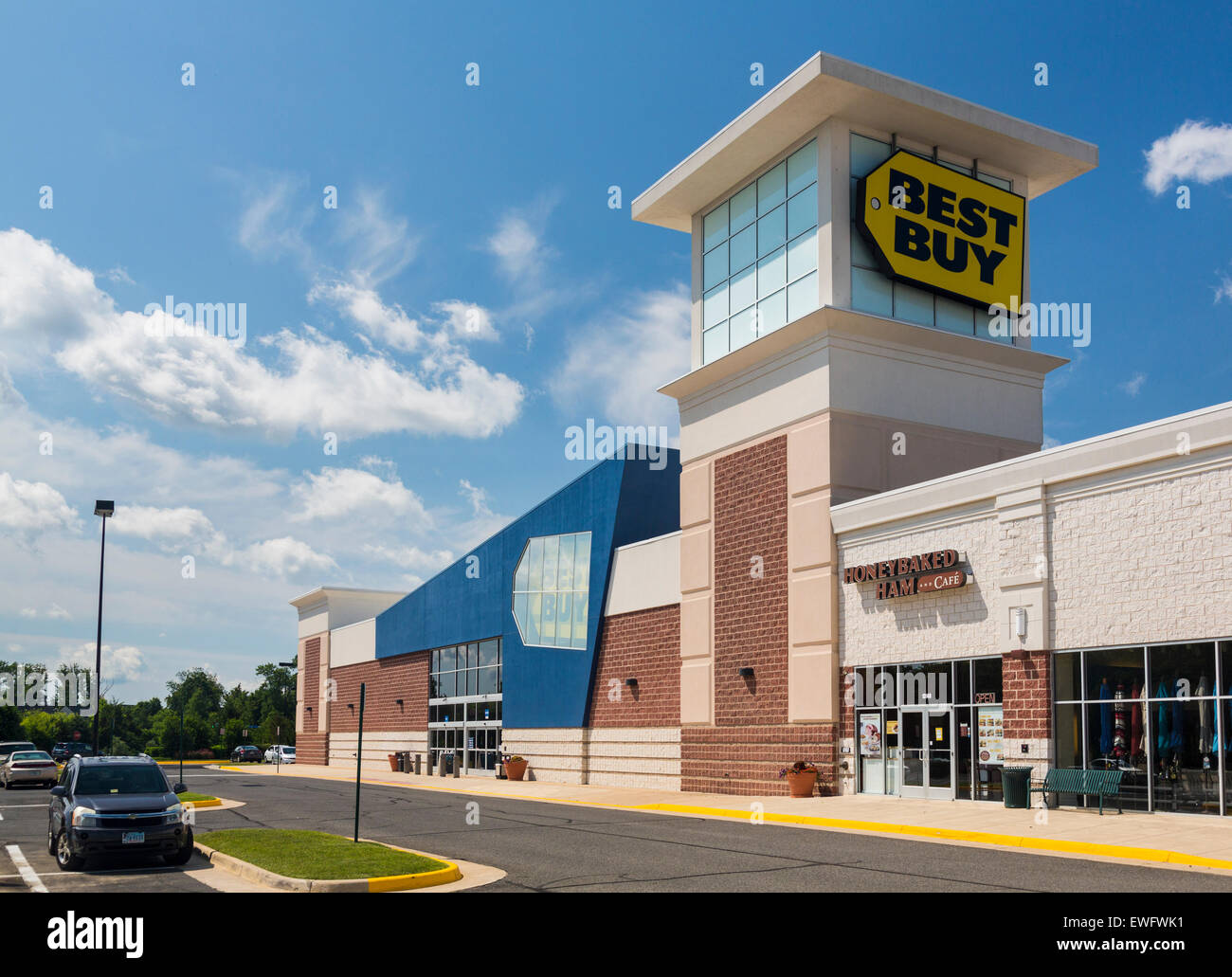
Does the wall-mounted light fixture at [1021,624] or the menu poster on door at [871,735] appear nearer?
the wall-mounted light fixture at [1021,624]

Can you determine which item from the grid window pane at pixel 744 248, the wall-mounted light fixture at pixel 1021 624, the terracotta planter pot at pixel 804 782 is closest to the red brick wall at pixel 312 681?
the grid window pane at pixel 744 248

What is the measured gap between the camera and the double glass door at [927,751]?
26.5m

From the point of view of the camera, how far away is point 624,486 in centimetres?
4025

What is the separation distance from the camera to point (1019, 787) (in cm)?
2377

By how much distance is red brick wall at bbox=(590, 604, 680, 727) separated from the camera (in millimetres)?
36281

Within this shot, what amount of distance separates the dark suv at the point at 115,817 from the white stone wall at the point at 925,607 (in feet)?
55.9

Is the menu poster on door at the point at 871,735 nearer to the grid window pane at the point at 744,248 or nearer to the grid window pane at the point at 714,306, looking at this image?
the grid window pane at the point at 714,306

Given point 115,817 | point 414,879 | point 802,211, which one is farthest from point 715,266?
point 414,879

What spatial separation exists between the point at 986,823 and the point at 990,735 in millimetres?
4732

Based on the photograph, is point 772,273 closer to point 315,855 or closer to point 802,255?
point 802,255

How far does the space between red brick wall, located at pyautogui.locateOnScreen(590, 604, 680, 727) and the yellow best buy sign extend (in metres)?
12.6

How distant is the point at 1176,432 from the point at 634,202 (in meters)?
21.1
